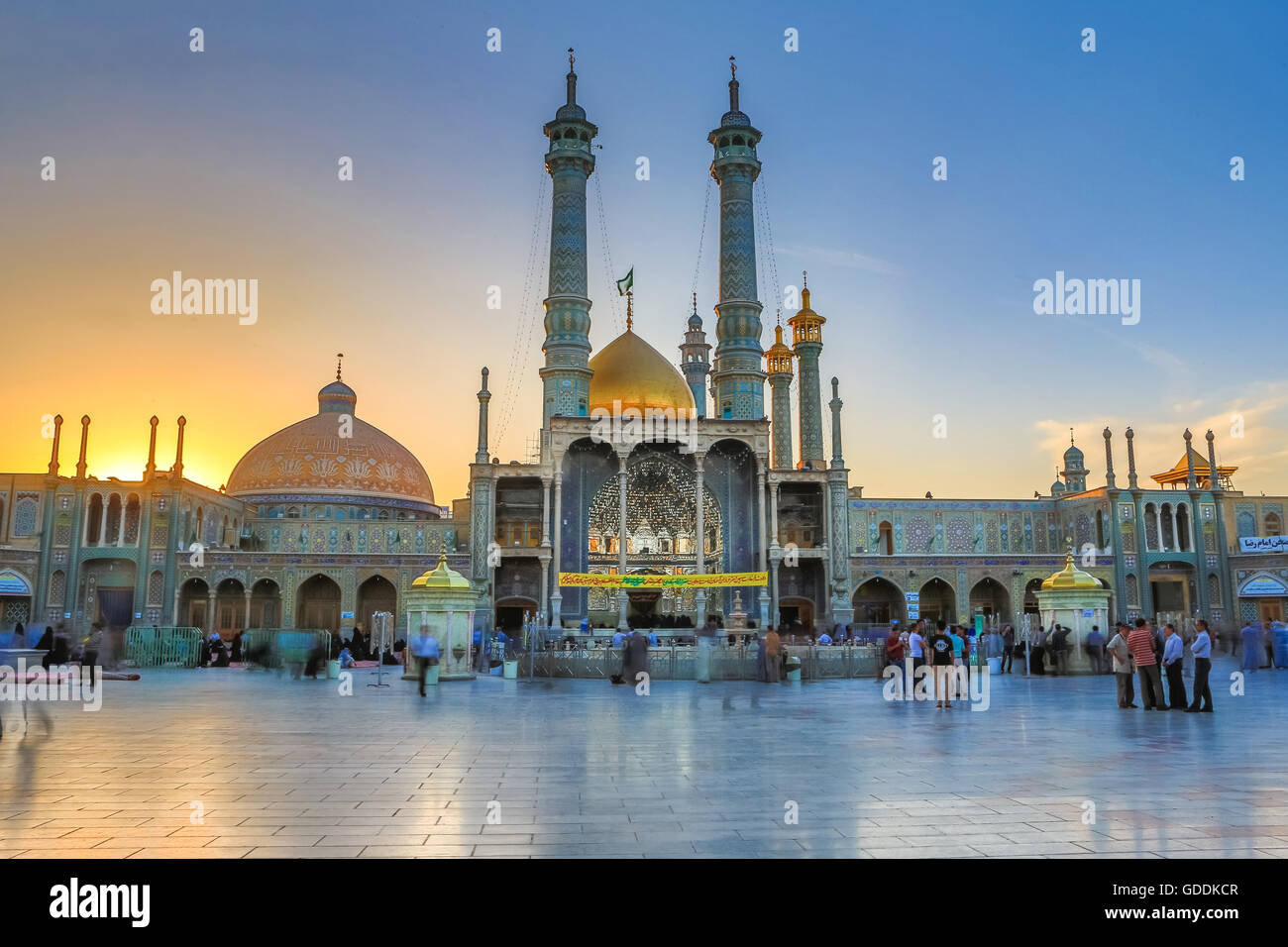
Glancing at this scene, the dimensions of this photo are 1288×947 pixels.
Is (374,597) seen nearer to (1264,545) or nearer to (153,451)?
(153,451)

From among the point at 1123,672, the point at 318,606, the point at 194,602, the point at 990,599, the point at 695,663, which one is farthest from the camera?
the point at 990,599

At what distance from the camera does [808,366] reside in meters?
A: 49.1

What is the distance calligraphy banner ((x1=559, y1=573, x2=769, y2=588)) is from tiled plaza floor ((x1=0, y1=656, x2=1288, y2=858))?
21810 mm

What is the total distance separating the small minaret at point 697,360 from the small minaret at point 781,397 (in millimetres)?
9503

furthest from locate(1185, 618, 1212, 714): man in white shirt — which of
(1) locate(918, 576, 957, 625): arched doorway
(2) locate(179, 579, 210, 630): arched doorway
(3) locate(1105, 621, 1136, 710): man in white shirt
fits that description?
(2) locate(179, 579, 210, 630): arched doorway

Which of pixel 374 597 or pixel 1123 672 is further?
pixel 374 597

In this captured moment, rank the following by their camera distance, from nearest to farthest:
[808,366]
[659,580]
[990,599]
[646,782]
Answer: [646,782], [659,580], [990,599], [808,366]

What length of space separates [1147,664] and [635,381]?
31492mm

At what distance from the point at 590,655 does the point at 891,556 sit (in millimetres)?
24635

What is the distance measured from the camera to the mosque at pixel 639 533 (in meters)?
36.7

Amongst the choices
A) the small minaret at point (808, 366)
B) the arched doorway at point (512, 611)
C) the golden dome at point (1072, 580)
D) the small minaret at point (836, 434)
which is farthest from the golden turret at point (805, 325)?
the golden dome at point (1072, 580)

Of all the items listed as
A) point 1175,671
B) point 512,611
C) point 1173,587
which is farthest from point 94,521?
point 1173,587

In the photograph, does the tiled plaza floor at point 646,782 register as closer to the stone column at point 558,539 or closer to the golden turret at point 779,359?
the stone column at point 558,539

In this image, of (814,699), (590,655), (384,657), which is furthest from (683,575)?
(814,699)
